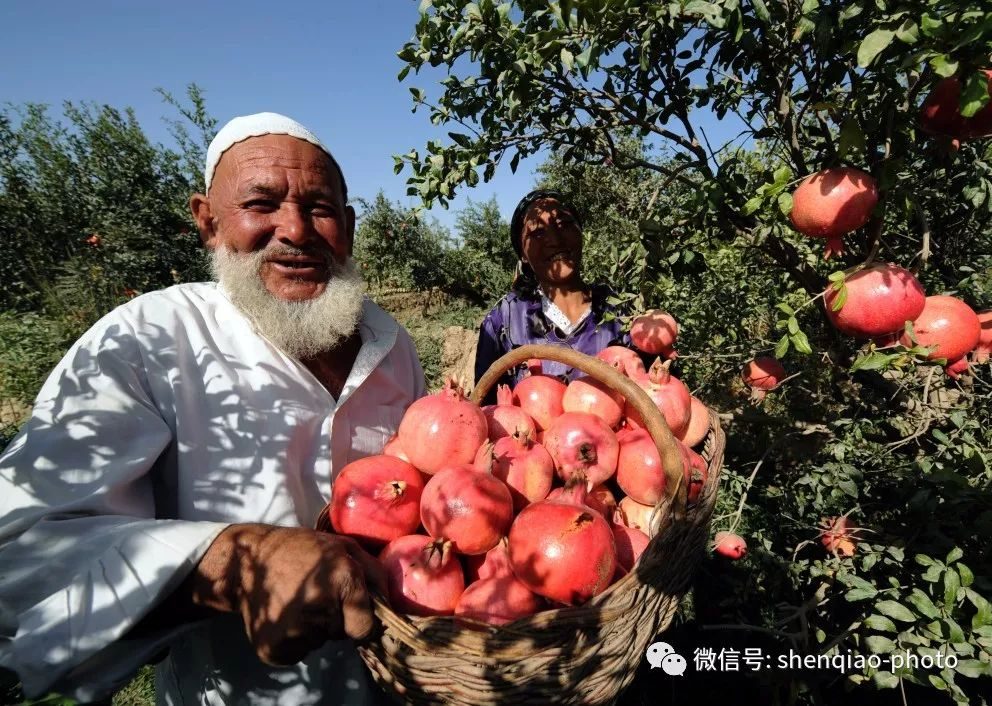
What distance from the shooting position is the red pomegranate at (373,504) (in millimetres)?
1264

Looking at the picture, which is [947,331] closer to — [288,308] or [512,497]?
[512,497]

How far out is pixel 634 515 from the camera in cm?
147

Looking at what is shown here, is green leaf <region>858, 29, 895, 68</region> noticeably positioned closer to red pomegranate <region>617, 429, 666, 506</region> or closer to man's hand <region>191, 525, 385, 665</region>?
red pomegranate <region>617, 429, 666, 506</region>

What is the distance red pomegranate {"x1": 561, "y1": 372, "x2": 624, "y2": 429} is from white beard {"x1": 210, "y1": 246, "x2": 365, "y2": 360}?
904 millimetres

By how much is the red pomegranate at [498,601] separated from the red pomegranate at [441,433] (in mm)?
330

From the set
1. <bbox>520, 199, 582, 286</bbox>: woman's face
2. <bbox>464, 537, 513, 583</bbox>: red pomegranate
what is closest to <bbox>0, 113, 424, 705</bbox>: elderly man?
<bbox>464, 537, 513, 583</bbox>: red pomegranate

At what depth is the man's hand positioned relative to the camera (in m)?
0.94

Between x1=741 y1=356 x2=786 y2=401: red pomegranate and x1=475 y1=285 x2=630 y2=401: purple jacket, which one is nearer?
x1=741 y1=356 x2=786 y2=401: red pomegranate

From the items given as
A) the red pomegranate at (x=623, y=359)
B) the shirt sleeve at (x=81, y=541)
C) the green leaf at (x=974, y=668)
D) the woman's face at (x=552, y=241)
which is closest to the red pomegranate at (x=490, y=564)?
the shirt sleeve at (x=81, y=541)

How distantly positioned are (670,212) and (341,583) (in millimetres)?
1795

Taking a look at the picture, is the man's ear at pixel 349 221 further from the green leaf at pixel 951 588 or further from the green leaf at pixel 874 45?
the green leaf at pixel 951 588

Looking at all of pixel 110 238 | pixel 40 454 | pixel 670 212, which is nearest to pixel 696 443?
pixel 670 212

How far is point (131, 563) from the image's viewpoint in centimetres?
101

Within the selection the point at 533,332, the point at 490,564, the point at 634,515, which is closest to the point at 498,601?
the point at 490,564
